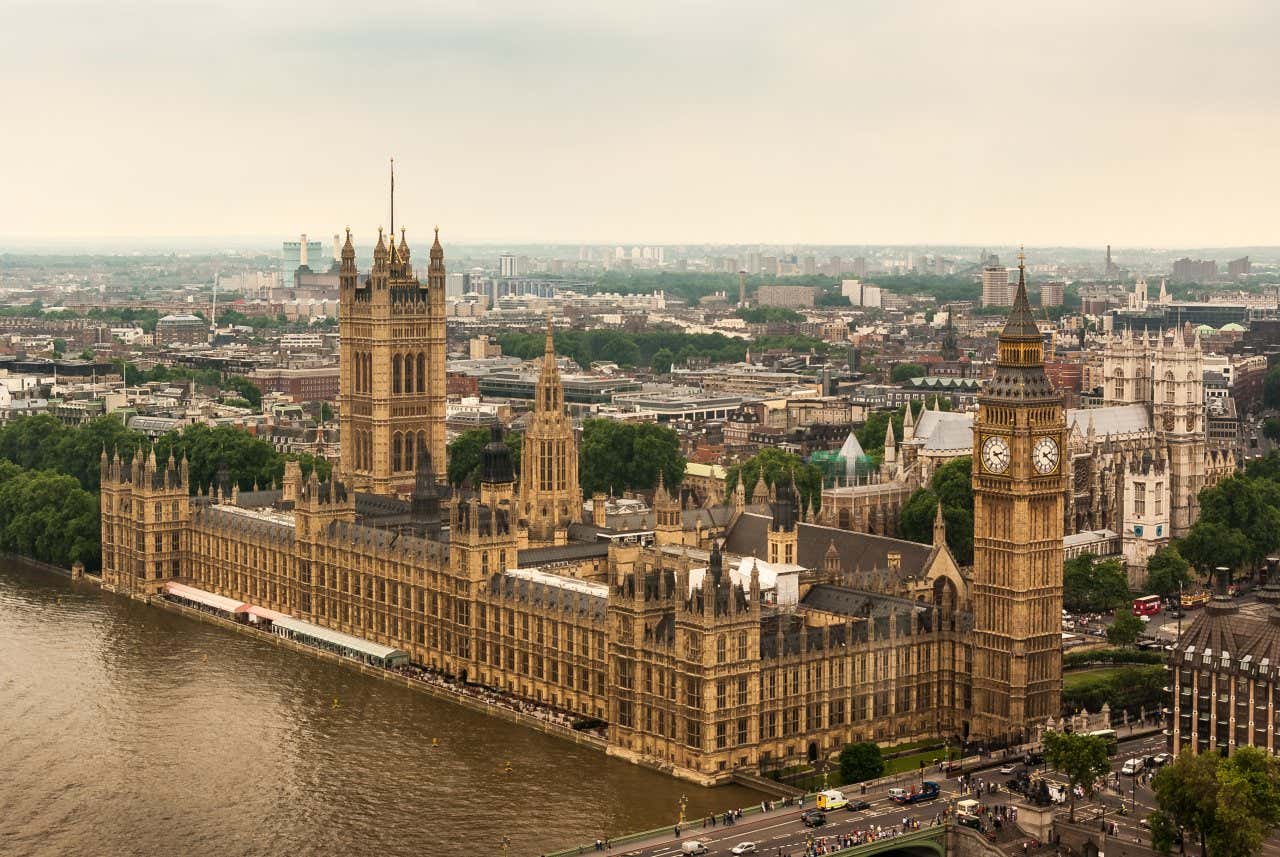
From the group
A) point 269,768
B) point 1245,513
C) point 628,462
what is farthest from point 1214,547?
point 269,768

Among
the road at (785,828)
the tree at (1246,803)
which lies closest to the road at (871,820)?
the road at (785,828)

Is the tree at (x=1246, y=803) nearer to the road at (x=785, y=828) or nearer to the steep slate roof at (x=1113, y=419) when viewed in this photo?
the road at (x=785, y=828)

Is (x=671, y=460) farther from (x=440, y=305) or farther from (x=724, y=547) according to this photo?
(x=724, y=547)

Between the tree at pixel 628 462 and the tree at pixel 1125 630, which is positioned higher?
the tree at pixel 628 462

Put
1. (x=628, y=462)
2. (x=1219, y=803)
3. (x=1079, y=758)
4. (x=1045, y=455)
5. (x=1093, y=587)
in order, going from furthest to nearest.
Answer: (x=628, y=462)
(x=1093, y=587)
(x=1045, y=455)
(x=1079, y=758)
(x=1219, y=803)

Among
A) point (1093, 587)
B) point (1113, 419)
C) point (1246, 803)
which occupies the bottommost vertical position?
point (1093, 587)

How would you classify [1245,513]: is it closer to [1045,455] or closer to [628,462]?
[1045,455]
